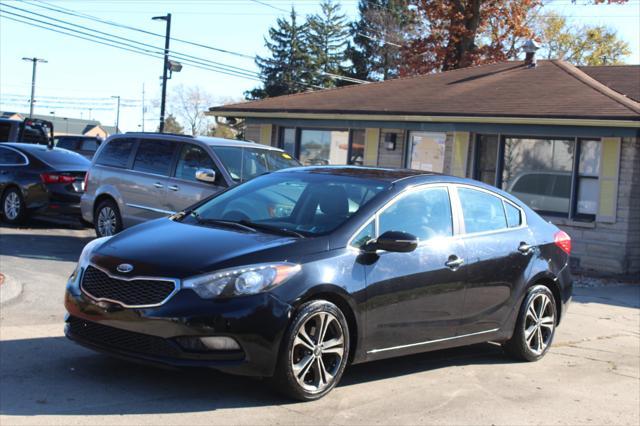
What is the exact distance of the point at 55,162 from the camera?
15641 mm

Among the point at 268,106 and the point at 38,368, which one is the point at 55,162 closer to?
the point at 268,106

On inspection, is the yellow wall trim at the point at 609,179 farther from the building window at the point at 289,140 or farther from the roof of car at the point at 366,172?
the roof of car at the point at 366,172

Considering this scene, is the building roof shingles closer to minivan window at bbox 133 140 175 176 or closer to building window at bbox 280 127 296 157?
building window at bbox 280 127 296 157

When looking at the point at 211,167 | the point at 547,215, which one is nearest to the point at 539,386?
the point at 211,167

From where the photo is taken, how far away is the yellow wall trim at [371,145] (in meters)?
19.1

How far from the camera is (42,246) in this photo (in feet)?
42.8

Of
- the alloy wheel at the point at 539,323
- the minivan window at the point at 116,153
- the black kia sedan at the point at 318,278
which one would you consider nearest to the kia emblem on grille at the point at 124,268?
the black kia sedan at the point at 318,278

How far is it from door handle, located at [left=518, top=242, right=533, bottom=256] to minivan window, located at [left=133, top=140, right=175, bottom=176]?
22.1ft

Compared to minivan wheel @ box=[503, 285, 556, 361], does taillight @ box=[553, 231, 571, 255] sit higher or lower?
higher

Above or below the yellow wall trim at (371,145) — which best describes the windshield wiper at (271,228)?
below

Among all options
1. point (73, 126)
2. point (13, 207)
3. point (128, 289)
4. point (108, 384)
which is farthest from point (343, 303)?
point (73, 126)

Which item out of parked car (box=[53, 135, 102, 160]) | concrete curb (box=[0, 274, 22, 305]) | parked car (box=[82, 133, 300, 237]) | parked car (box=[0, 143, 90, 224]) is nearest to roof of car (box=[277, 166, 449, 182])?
concrete curb (box=[0, 274, 22, 305])

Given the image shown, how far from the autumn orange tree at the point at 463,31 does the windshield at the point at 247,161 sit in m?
23.9

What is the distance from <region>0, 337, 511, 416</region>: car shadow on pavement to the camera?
5.19 m
